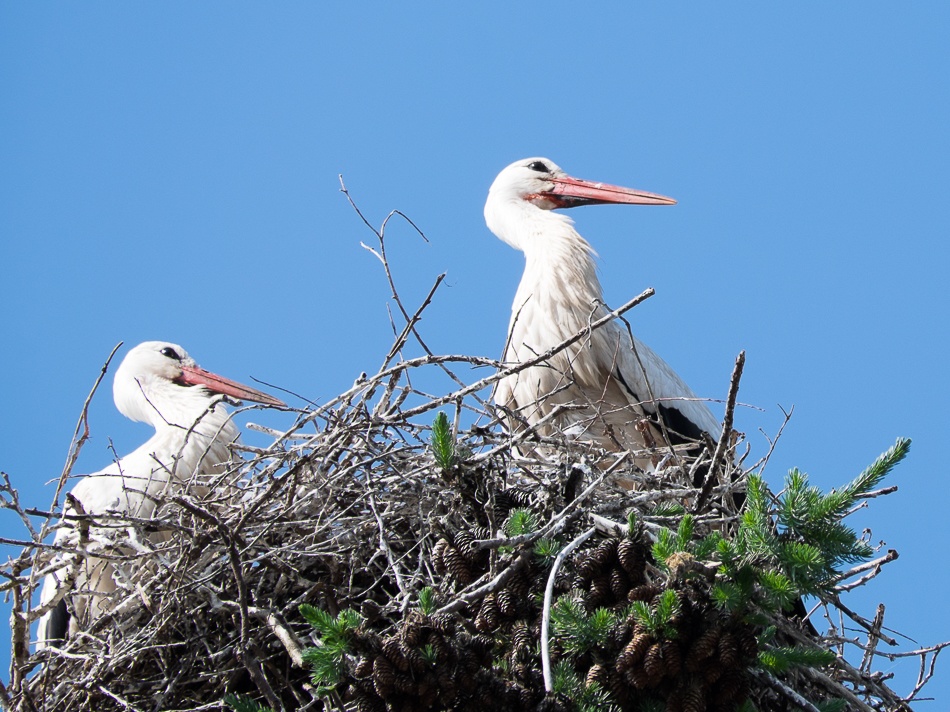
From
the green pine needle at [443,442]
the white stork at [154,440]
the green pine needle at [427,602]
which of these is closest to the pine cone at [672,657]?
the green pine needle at [427,602]

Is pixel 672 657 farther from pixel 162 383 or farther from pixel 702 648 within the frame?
pixel 162 383

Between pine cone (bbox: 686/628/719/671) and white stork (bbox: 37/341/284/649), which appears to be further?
white stork (bbox: 37/341/284/649)

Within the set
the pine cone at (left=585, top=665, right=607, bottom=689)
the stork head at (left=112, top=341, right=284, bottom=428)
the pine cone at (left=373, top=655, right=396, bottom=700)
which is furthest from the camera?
the stork head at (left=112, top=341, right=284, bottom=428)

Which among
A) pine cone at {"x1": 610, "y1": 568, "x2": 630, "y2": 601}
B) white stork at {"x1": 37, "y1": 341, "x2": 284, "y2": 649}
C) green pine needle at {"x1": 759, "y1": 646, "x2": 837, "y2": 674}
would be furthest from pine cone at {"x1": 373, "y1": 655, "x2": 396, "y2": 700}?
white stork at {"x1": 37, "y1": 341, "x2": 284, "y2": 649}

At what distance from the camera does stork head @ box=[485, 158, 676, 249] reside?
559cm

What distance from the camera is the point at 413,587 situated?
9.84ft

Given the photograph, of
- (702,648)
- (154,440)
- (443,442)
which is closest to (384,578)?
(443,442)

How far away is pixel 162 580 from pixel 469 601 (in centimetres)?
93

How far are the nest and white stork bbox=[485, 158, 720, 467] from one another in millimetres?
881

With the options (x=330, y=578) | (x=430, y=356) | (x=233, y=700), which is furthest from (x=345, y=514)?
(x=233, y=700)

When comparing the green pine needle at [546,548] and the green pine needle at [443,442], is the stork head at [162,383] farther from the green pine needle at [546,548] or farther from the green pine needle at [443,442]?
the green pine needle at [546,548]

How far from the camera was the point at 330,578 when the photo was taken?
321 cm

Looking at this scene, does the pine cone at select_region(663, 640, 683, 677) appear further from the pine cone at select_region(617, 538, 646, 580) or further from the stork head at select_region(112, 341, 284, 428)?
the stork head at select_region(112, 341, 284, 428)

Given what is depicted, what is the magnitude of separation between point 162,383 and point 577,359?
1.94 metres
